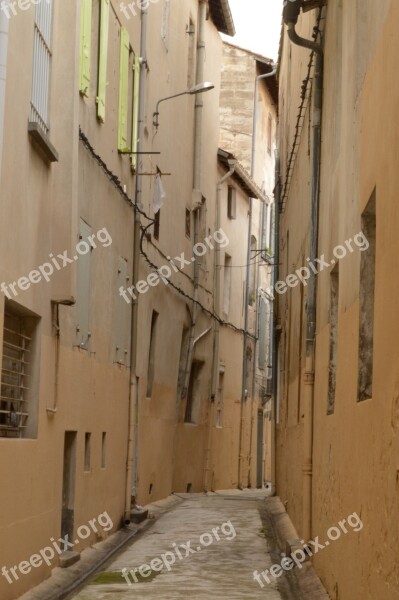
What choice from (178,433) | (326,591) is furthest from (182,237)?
(326,591)

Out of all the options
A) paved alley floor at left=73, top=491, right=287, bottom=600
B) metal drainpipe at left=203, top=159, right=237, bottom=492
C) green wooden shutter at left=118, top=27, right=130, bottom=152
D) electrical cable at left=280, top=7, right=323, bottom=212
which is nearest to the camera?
paved alley floor at left=73, top=491, right=287, bottom=600

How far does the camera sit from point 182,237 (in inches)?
934

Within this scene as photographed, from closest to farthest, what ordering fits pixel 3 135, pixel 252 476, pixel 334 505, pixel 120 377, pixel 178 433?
pixel 3 135 < pixel 334 505 < pixel 120 377 < pixel 178 433 < pixel 252 476

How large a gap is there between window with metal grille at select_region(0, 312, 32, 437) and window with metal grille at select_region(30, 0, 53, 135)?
1.95 m

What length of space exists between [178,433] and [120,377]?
24.2 ft

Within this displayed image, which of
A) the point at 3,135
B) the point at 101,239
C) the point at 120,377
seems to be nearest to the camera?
the point at 3,135

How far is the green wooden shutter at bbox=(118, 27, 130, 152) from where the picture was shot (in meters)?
16.6

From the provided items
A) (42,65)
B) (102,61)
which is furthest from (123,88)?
(42,65)

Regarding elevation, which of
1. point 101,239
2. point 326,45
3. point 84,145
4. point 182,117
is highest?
point 182,117

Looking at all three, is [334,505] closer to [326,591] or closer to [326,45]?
[326,591]

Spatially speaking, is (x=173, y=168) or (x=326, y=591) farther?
(x=173, y=168)

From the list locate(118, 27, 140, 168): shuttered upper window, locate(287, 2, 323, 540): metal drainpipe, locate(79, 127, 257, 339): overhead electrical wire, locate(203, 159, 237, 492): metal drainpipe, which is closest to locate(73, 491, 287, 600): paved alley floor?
locate(287, 2, 323, 540): metal drainpipe

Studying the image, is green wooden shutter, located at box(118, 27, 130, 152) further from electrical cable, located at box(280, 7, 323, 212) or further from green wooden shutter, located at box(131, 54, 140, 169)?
electrical cable, located at box(280, 7, 323, 212)

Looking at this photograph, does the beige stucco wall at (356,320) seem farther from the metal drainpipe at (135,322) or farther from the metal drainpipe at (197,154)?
the metal drainpipe at (197,154)
